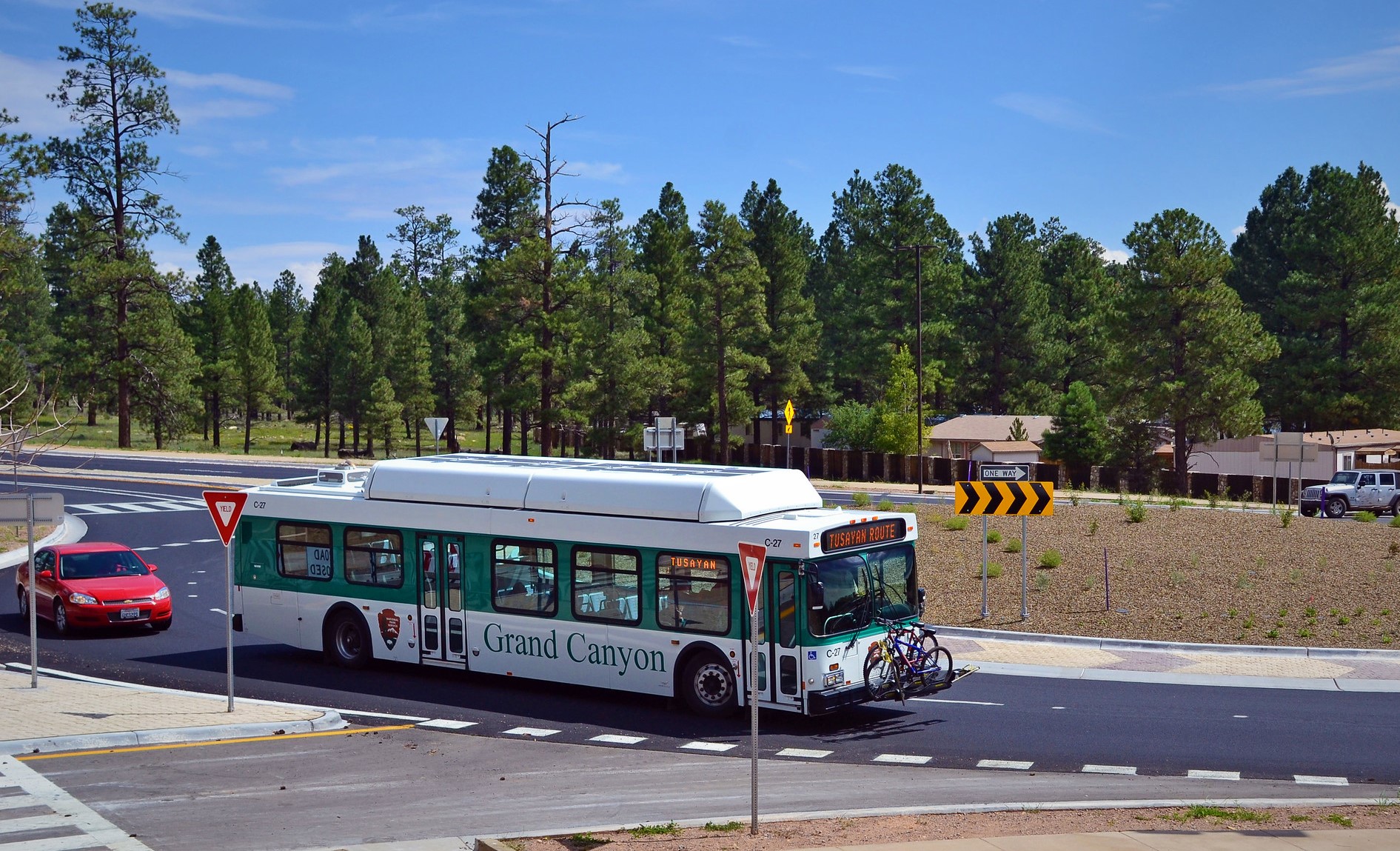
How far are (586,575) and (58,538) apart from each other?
79.3 ft

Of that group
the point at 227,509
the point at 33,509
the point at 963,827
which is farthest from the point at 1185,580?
the point at 33,509

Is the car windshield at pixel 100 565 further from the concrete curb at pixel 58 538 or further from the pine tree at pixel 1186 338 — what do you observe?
the pine tree at pixel 1186 338

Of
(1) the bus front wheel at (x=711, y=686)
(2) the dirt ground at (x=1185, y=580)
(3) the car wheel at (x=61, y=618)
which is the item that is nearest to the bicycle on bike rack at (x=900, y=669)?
(1) the bus front wheel at (x=711, y=686)

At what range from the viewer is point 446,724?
1512 cm

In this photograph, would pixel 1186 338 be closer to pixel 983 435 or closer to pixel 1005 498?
pixel 983 435

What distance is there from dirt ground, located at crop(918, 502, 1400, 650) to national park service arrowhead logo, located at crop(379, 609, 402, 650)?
367 inches

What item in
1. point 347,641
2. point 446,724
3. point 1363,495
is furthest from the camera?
point 1363,495

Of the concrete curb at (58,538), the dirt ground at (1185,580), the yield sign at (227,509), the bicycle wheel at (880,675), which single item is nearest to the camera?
the bicycle wheel at (880,675)

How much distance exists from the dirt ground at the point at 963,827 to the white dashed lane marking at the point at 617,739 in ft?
12.6

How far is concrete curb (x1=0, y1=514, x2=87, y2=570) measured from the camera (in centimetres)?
3115

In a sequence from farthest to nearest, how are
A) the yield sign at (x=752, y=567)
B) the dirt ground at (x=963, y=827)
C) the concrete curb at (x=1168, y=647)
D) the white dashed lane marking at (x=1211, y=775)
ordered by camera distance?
the concrete curb at (x=1168, y=647)
the white dashed lane marking at (x=1211, y=775)
the yield sign at (x=752, y=567)
the dirt ground at (x=963, y=827)

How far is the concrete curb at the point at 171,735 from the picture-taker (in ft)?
43.2

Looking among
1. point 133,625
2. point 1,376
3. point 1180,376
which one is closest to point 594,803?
point 133,625

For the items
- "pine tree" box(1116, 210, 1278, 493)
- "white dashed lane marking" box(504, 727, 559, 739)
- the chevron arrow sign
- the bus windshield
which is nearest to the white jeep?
"pine tree" box(1116, 210, 1278, 493)
